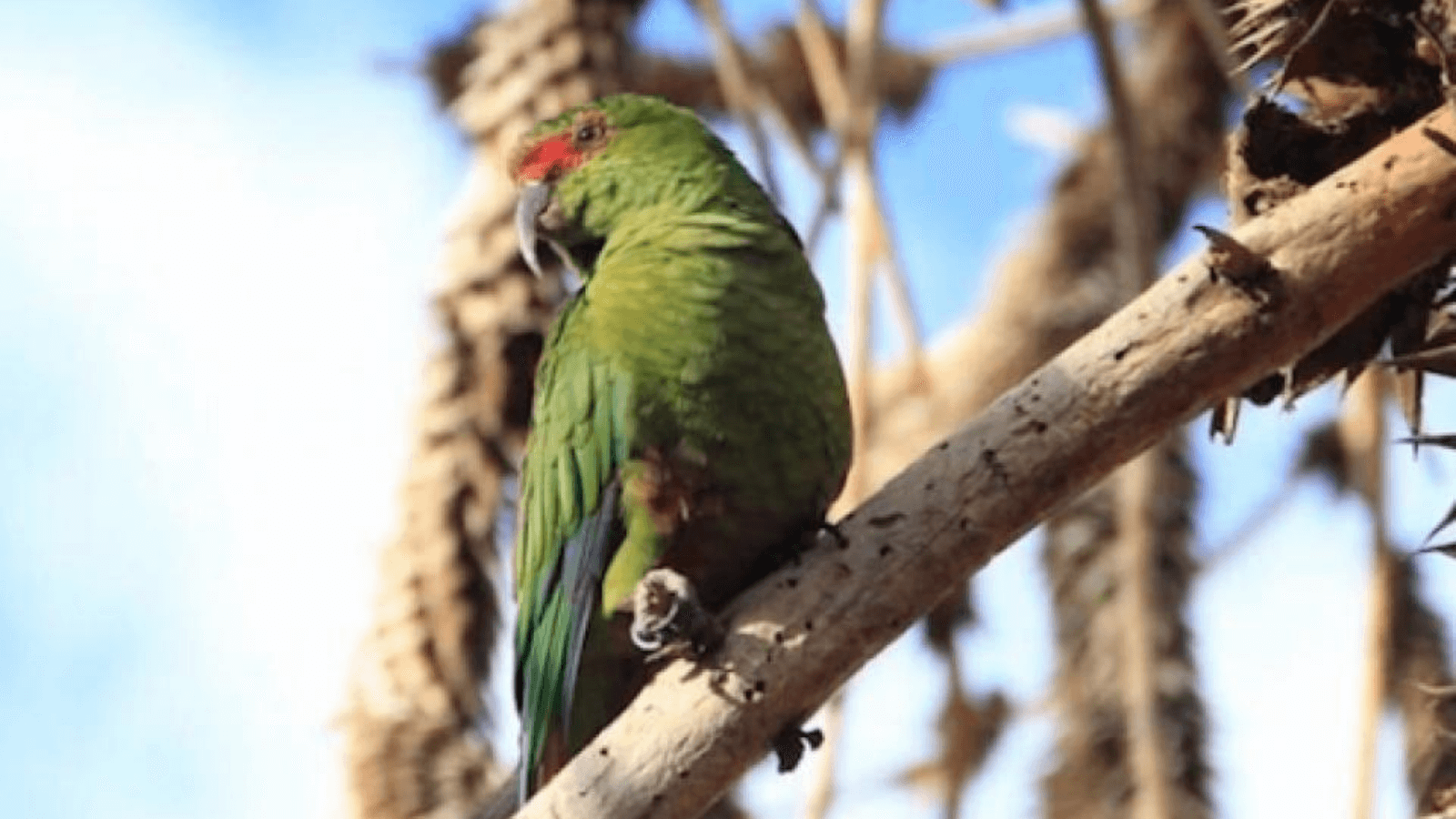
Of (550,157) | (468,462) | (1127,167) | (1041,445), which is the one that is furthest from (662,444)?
(1127,167)

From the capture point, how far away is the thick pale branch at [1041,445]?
7.83ft

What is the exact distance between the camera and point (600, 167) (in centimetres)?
362

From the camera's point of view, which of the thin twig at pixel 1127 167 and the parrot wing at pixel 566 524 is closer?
the parrot wing at pixel 566 524

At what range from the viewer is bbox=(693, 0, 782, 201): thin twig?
3.90 meters

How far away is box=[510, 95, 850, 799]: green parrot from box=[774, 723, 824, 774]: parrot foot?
0.97ft

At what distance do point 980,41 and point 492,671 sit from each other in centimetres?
212

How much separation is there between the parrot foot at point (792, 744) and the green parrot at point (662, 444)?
0.29 metres

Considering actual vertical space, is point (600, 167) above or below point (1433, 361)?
above

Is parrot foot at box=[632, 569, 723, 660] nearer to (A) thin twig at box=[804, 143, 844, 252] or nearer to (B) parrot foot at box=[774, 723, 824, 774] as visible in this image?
(B) parrot foot at box=[774, 723, 824, 774]

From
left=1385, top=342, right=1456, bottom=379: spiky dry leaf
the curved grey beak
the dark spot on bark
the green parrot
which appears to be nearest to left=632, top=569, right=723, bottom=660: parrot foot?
A: the green parrot

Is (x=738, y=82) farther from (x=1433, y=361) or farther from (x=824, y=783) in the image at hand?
(x=1433, y=361)

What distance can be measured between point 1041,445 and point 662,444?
83cm

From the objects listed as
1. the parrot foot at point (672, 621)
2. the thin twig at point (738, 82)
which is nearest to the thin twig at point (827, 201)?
the thin twig at point (738, 82)

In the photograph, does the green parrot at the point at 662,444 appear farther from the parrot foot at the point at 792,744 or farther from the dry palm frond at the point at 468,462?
the dry palm frond at the point at 468,462
